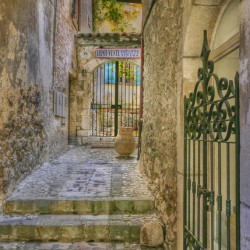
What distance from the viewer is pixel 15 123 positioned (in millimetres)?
4156

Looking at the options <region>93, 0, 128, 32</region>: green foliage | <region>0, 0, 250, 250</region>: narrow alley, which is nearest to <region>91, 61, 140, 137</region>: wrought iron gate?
<region>93, 0, 128, 32</region>: green foliage

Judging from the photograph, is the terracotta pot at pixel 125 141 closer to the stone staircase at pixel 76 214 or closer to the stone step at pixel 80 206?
the stone staircase at pixel 76 214

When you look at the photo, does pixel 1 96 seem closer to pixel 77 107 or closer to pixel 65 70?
pixel 65 70

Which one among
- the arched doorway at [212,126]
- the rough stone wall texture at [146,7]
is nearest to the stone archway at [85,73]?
the rough stone wall texture at [146,7]

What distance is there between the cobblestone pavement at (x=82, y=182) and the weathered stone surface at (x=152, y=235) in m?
0.67

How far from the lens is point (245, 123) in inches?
53.9

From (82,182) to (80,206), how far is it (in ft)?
3.17

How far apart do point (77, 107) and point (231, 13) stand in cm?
828

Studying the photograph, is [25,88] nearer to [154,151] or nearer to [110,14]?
[154,151]

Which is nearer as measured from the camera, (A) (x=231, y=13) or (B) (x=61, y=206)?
(A) (x=231, y=13)

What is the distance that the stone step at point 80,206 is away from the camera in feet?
11.5

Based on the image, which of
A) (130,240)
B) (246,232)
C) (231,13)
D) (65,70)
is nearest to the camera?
(246,232)

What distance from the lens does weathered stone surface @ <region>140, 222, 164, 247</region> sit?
3.00 m

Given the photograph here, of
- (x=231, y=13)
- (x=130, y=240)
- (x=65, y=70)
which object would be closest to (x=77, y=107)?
(x=65, y=70)
